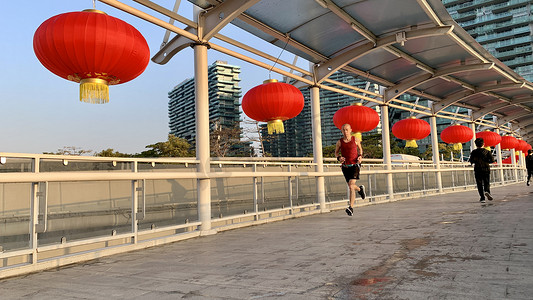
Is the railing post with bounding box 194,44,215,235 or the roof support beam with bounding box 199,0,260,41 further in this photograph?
the railing post with bounding box 194,44,215,235

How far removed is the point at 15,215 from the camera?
4129mm

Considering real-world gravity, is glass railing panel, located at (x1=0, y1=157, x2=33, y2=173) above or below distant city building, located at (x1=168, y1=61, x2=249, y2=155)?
below

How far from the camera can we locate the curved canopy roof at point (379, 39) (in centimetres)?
708

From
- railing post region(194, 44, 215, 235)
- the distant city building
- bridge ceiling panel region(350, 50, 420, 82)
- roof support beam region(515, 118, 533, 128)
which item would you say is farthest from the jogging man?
the distant city building

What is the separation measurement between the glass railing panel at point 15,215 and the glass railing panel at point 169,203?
1.43 meters

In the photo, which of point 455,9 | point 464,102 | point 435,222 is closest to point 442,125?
point 455,9

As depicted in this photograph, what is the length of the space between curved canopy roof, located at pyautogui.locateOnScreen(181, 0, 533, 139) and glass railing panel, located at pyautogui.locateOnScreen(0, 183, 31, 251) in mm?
4079

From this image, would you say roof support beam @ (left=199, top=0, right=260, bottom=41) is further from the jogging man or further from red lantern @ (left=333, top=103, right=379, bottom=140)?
red lantern @ (left=333, top=103, right=379, bottom=140)

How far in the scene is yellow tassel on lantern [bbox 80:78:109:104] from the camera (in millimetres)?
3920

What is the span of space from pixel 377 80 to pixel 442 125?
93.1 meters

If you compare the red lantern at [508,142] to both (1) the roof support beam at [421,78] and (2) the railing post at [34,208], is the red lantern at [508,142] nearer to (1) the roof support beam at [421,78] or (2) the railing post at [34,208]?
(1) the roof support beam at [421,78]

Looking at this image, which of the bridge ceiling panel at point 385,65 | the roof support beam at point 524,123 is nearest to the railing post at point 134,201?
the bridge ceiling panel at point 385,65

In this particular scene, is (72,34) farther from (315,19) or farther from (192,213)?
(315,19)

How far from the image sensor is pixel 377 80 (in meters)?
11.4
